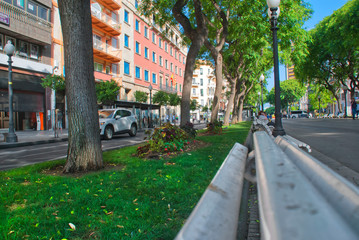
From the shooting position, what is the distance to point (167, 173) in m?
4.13

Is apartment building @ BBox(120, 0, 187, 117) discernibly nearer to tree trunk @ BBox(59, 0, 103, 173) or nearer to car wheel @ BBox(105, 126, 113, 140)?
car wheel @ BBox(105, 126, 113, 140)

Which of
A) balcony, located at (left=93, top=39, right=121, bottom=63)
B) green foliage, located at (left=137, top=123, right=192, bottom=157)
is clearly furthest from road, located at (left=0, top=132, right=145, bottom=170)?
balcony, located at (left=93, top=39, right=121, bottom=63)

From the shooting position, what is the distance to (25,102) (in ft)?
62.7

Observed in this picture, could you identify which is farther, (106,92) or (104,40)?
(104,40)

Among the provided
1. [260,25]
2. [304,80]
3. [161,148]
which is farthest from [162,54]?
[161,148]

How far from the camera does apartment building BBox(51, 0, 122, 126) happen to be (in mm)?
21745

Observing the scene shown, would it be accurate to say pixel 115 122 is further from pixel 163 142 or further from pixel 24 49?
pixel 24 49

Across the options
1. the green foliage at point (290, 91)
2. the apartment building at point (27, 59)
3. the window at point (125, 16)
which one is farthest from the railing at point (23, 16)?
the green foliage at point (290, 91)

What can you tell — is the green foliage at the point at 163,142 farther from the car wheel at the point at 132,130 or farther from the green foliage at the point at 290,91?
the green foliage at the point at 290,91

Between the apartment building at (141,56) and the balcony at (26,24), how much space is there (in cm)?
885

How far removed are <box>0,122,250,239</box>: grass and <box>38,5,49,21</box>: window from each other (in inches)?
782

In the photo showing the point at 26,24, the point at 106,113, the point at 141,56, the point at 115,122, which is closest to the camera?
the point at 115,122

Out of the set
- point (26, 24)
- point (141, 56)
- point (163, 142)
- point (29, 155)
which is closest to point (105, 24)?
point (26, 24)

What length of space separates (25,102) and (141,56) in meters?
18.7
